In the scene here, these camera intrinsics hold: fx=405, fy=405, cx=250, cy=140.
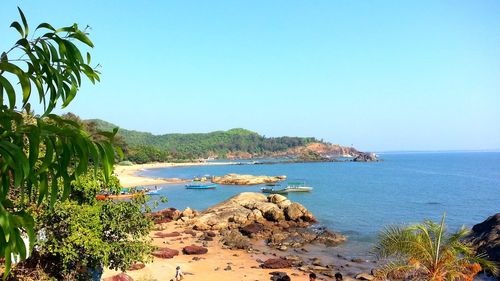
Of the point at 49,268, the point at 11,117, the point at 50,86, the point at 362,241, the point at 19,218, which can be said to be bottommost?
the point at 362,241

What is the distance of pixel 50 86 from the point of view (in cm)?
287

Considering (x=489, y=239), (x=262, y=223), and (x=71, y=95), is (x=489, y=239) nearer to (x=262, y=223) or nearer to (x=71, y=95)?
(x=262, y=223)

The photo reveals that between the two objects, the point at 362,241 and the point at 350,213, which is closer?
the point at 362,241

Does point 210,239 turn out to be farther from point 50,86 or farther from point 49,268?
point 50,86

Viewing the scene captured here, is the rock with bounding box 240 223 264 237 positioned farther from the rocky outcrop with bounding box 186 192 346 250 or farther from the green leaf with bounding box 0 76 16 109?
the green leaf with bounding box 0 76 16 109

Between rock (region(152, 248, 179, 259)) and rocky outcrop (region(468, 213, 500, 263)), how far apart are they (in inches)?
796

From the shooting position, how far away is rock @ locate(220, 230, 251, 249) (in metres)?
34.2

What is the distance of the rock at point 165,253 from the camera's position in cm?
2939

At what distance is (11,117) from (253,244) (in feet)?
115

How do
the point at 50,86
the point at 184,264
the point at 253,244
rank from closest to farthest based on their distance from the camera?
1. the point at 50,86
2. the point at 184,264
3. the point at 253,244

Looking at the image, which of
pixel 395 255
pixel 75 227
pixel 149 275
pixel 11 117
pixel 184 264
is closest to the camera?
pixel 11 117

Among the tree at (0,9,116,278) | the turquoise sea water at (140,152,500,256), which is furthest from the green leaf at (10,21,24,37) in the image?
the turquoise sea water at (140,152,500,256)

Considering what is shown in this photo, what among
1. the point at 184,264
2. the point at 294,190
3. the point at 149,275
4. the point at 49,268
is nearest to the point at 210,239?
the point at 184,264

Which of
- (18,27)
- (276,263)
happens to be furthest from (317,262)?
(18,27)
